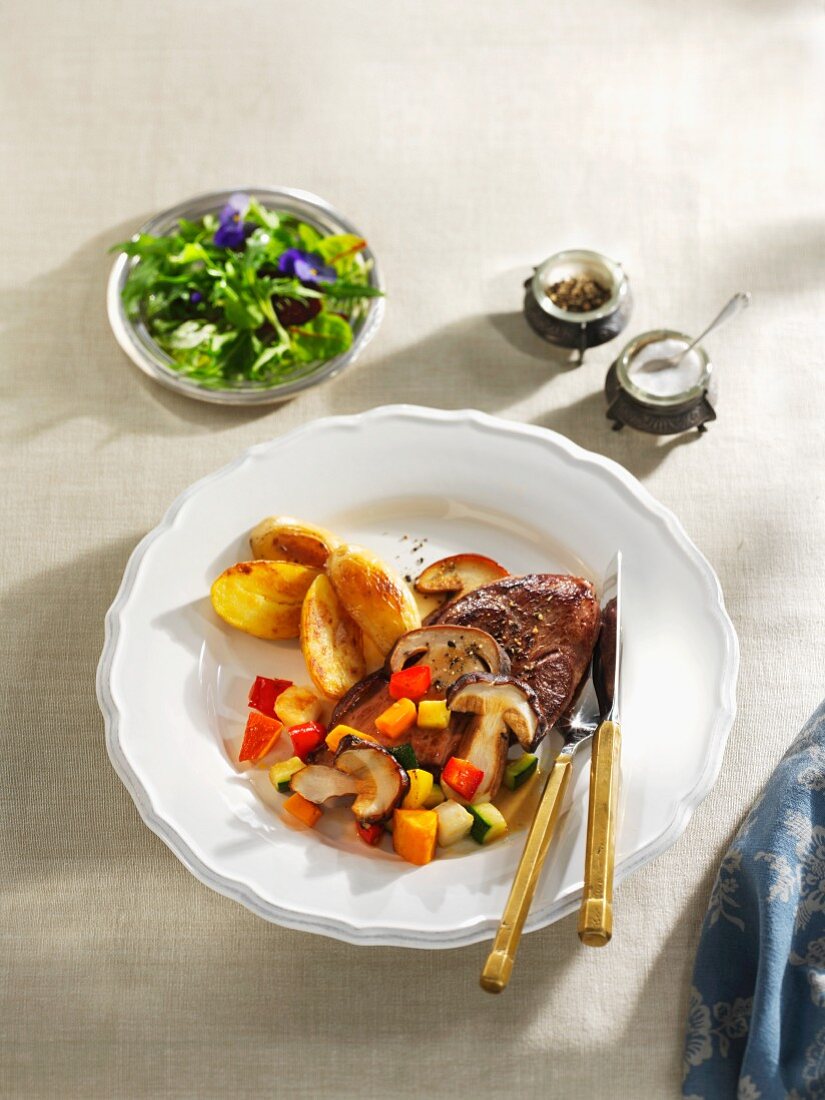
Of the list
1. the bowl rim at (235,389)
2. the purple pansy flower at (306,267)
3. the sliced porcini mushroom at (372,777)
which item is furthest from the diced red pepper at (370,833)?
the purple pansy flower at (306,267)

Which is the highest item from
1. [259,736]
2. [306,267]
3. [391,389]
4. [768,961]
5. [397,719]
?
[306,267]

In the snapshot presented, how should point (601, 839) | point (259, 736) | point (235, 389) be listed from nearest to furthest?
point (601, 839) → point (259, 736) → point (235, 389)

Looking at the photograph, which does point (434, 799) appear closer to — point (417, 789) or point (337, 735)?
point (417, 789)

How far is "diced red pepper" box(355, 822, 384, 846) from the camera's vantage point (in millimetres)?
2102

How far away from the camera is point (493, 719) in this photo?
2123 mm

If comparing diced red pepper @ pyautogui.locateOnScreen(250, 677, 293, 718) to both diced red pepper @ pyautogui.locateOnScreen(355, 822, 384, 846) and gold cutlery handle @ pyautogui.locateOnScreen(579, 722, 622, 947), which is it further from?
gold cutlery handle @ pyautogui.locateOnScreen(579, 722, 622, 947)

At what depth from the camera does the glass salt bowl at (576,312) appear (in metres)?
2.79

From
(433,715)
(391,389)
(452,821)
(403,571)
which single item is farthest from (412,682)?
(391,389)

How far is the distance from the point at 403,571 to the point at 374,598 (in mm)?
252

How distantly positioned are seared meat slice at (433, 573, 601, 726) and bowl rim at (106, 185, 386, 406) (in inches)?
33.1

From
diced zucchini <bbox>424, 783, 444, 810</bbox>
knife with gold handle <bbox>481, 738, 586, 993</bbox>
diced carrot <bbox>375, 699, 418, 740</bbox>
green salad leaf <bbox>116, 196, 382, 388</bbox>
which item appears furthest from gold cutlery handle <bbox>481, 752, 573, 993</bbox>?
green salad leaf <bbox>116, 196, 382, 388</bbox>

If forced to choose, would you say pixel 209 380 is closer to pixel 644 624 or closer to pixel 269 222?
pixel 269 222

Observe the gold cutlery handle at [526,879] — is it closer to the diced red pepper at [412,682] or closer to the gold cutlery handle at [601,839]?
the gold cutlery handle at [601,839]

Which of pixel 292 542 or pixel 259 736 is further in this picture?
pixel 292 542
